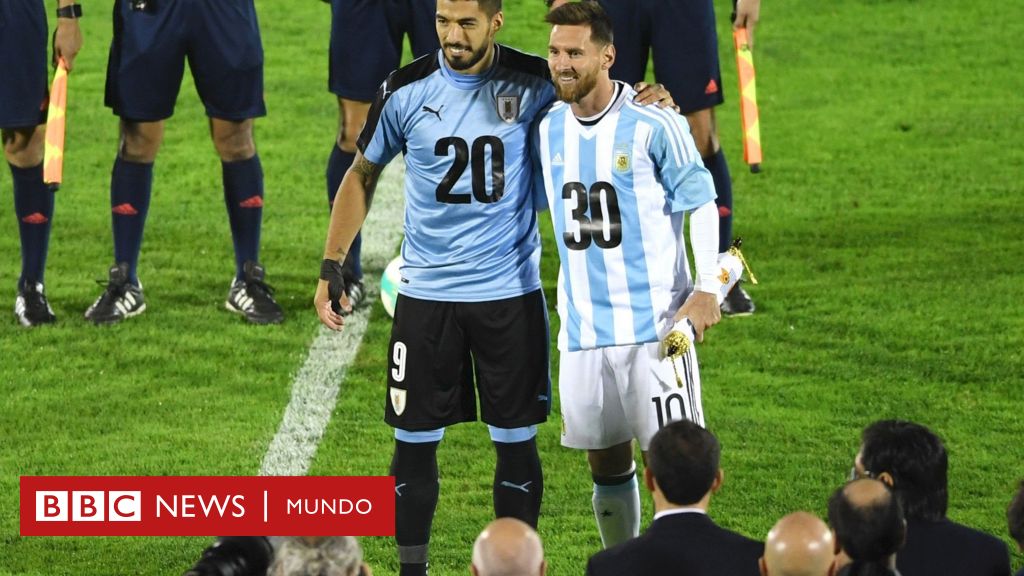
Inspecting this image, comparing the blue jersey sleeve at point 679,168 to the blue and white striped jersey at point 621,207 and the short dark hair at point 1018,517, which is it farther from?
the short dark hair at point 1018,517

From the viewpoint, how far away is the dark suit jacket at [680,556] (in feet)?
12.0

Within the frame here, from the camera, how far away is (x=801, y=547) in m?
3.32

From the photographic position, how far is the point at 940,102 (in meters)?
11.8

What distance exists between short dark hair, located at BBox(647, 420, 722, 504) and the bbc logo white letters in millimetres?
2091

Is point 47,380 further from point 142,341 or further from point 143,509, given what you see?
point 143,509

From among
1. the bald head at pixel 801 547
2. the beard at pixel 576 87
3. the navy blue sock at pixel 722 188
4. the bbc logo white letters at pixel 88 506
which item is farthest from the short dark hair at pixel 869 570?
the navy blue sock at pixel 722 188

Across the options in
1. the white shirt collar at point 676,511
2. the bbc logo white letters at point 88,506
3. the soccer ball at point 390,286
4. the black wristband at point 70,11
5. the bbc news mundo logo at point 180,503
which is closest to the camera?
the white shirt collar at point 676,511

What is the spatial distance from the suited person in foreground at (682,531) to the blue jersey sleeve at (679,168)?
3.83 feet

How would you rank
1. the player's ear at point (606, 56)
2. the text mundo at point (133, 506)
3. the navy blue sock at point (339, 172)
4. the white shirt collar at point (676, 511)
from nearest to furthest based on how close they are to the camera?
the white shirt collar at point (676, 511) < the player's ear at point (606, 56) < the text mundo at point (133, 506) < the navy blue sock at point (339, 172)

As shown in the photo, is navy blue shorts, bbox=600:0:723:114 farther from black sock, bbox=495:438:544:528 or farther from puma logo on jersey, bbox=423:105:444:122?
black sock, bbox=495:438:544:528

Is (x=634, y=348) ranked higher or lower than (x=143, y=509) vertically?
higher

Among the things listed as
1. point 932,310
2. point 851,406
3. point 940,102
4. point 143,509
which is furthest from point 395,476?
point 940,102

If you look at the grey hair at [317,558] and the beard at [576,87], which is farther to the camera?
the beard at [576,87]

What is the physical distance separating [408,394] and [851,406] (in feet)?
7.49
